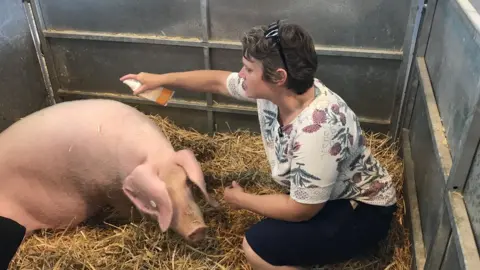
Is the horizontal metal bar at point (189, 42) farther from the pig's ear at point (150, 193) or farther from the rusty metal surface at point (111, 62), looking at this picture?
the pig's ear at point (150, 193)

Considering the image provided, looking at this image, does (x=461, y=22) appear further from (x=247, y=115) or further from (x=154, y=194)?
(x=247, y=115)

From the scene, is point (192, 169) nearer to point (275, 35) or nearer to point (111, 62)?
point (275, 35)

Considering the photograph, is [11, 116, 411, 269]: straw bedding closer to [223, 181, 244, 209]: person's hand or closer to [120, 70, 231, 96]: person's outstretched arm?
[223, 181, 244, 209]: person's hand

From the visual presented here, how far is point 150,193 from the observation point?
2.22 metres

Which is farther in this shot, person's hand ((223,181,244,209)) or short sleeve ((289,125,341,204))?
person's hand ((223,181,244,209))

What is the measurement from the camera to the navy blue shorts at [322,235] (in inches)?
78.3

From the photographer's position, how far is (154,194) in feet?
7.22

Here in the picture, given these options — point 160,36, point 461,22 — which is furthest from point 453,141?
point 160,36

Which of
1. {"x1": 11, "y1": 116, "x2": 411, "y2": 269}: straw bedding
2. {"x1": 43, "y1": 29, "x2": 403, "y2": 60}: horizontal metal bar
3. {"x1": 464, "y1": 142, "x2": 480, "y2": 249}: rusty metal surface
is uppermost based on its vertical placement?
{"x1": 464, "y1": 142, "x2": 480, "y2": 249}: rusty metal surface

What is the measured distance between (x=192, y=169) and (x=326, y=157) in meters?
0.71

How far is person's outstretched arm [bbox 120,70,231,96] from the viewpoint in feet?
7.66

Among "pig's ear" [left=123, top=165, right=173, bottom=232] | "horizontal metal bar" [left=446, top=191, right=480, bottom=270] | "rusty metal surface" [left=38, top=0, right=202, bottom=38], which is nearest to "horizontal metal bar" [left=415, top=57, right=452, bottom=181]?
"horizontal metal bar" [left=446, top=191, right=480, bottom=270]

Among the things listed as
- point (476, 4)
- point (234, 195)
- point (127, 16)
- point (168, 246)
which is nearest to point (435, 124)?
point (476, 4)

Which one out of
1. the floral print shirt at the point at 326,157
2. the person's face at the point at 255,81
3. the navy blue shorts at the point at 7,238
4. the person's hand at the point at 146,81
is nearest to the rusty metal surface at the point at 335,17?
the person's hand at the point at 146,81
